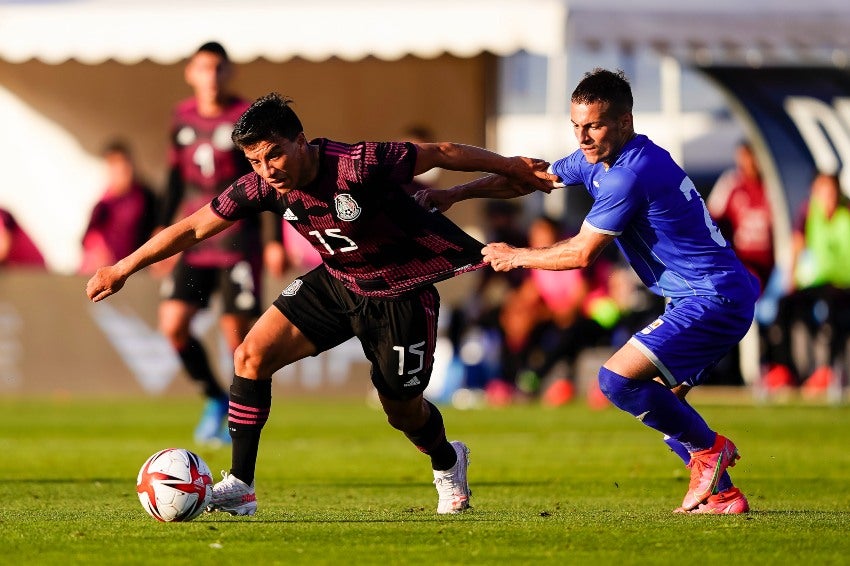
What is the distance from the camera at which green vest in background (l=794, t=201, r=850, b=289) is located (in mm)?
17453

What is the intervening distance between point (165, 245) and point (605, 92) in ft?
7.01

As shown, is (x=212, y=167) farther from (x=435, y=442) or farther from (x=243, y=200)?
(x=435, y=442)

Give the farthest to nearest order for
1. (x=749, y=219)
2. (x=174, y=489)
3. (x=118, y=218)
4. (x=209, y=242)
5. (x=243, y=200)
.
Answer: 1. (x=749, y=219)
2. (x=118, y=218)
3. (x=209, y=242)
4. (x=243, y=200)
5. (x=174, y=489)

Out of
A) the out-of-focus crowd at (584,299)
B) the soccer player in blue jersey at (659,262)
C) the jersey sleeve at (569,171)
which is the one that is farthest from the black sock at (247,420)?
the out-of-focus crowd at (584,299)

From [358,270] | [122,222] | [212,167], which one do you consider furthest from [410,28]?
[358,270]

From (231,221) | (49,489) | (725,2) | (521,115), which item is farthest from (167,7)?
(521,115)

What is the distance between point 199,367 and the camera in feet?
39.8

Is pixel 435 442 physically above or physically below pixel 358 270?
below

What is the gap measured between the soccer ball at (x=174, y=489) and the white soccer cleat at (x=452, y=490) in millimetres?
1122

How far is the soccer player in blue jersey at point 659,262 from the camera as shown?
762 centimetres

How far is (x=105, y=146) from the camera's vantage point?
21109 mm

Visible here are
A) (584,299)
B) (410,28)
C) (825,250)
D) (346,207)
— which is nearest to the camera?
(346,207)

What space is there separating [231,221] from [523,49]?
9638 mm

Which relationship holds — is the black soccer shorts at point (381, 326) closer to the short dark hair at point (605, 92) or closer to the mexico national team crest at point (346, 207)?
the mexico national team crest at point (346, 207)
